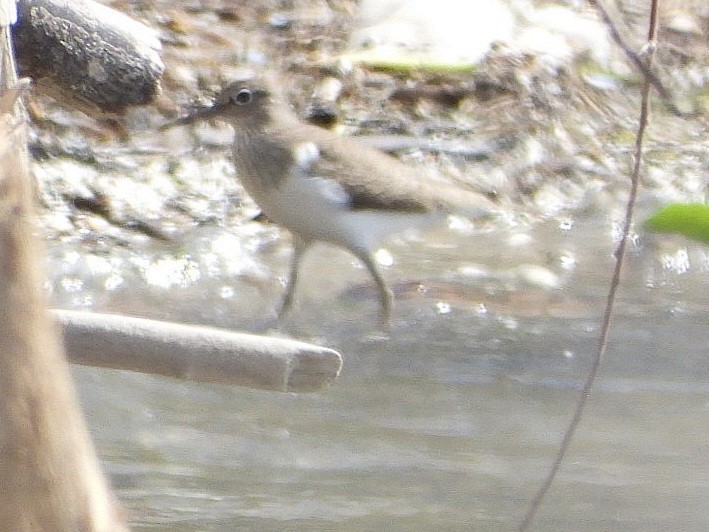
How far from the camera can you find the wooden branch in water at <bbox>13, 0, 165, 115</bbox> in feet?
10.9

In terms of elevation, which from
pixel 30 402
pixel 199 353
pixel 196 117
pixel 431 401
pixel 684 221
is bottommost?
pixel 30 402

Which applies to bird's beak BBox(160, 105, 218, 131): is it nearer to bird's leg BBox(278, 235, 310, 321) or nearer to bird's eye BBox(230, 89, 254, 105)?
bird's eye BBox(230, 89, 254, 105)

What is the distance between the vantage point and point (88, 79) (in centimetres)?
343

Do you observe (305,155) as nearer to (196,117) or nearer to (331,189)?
(331,189)

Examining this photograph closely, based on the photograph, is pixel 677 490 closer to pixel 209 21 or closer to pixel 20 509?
pixel 20 509

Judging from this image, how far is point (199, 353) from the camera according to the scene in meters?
2.22

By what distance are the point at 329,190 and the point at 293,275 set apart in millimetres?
327

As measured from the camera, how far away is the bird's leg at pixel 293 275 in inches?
219

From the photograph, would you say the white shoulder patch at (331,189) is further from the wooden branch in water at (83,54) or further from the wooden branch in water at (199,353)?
the wooden branch in water at (199,353)

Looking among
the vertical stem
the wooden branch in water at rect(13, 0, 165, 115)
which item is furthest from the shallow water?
the vertical stem

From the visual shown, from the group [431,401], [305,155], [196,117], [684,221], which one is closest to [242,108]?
[196,117]

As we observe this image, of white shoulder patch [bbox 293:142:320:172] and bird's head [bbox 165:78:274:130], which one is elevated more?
bird's head [bbox 165:78:274:130]

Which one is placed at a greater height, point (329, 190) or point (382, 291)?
point (329, 190)

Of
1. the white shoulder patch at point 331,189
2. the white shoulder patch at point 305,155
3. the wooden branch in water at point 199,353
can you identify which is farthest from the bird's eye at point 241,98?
the wooden branch in water at point 199,353
